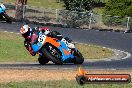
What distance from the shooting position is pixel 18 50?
29453 millimetres

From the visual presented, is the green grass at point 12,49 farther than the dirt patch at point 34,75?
Yes

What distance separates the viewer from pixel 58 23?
44062 mm

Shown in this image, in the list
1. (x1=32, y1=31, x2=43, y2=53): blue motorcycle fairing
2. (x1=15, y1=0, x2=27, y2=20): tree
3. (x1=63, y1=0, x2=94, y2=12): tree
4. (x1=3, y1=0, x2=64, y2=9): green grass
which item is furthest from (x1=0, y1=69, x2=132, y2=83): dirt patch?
(x1=3, y1=0, x2=64, y2=9): green grass

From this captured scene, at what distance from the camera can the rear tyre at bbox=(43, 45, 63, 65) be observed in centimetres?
2072

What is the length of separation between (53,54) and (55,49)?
24 cm

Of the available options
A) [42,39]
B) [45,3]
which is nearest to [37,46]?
[42,39]

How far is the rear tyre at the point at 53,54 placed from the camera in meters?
20.7

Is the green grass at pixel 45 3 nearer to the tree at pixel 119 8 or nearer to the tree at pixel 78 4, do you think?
the tree at pixel 78 4

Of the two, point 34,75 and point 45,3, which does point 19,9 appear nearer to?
point 45,3

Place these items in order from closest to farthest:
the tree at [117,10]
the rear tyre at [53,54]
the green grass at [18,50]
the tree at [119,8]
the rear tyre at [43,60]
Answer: the rear tyre at [53,54] < the rear tyre at [43,60] < the green grass at [18,50] < the tree at [117,10] < the tree at [119,8]

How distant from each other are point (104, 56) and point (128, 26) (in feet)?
49.6

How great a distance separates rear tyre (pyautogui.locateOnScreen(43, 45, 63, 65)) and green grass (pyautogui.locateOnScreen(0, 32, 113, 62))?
547 cm

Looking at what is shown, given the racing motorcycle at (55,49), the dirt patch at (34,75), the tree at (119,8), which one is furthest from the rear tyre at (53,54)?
the tree at (119,8)

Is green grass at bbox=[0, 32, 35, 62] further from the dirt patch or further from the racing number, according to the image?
the dirt patch
